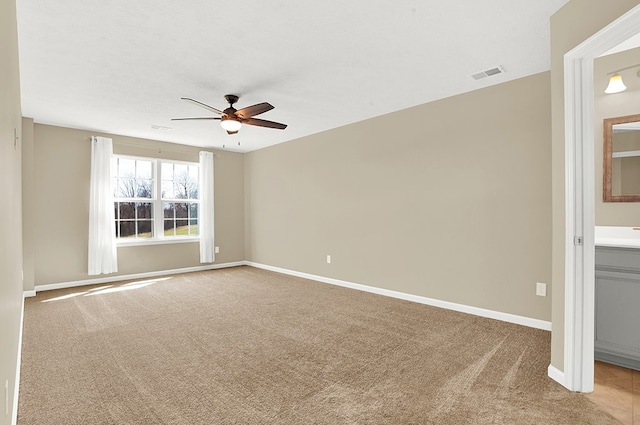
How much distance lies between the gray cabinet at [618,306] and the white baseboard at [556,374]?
56 centimetres

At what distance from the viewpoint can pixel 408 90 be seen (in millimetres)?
3742

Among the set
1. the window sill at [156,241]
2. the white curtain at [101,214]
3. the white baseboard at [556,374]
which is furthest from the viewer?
the window sill at [156,241]

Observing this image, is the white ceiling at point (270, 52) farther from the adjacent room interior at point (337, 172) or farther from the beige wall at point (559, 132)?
the beige wall at point (559, 132)

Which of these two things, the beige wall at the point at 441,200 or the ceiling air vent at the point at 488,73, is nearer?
the ceiling air vent at the point at 488,73

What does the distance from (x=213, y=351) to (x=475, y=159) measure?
3.40 m

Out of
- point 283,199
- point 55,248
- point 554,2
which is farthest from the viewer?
point 283,199

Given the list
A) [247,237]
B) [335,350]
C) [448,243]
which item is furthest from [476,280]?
[247,237]

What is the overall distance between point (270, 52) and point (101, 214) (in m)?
4.38

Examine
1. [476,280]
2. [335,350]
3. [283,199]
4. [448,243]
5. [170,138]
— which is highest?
[170,138]

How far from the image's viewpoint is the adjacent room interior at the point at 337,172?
2250 mm

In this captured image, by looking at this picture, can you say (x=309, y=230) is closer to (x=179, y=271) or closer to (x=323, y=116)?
(x=323, y=116)

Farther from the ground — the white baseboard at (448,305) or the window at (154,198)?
the window at (154,198)

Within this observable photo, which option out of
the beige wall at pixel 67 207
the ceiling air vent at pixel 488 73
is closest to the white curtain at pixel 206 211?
the beige wall at pixel 67 207

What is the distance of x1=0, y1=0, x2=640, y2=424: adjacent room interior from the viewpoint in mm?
2250
